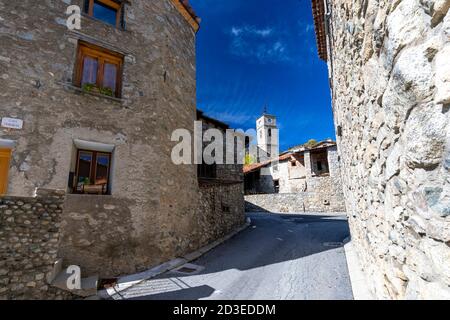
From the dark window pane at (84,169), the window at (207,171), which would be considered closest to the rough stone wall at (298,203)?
the window at (207,171)

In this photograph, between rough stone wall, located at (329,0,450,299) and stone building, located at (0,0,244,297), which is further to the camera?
stone building, located at (0,0,244,297)

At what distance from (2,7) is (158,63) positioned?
3967 mm

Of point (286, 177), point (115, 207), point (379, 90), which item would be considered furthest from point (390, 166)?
point (286, 177)

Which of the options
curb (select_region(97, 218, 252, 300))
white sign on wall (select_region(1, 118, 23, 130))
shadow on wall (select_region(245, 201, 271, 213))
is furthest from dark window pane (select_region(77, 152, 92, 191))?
shadow on wall (select_region(245, 201, 271, 213))

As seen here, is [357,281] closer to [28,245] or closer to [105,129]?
[28,245]

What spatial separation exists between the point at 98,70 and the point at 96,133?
6.68 ft

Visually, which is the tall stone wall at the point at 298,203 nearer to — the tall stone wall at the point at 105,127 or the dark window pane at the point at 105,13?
the tall stone wall at the point at 105,127

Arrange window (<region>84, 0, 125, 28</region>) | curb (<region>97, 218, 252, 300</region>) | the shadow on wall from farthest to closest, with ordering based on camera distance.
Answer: the shadow on wall → window (<region>84, 0, 125, 28</region>) → curb (<region>97, 218, 252, 300</region>)

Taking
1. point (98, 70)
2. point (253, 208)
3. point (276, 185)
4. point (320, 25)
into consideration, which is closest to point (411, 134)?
point (98, 70)

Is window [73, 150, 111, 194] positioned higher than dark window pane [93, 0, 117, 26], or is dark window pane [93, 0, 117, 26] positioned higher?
dark window pane [93, 0, 117, 26]

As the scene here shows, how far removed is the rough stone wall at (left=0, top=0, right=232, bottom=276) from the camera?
18.8 feet

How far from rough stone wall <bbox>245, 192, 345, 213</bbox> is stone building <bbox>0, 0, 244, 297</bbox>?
15993 mm

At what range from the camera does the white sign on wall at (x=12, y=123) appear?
552 cm

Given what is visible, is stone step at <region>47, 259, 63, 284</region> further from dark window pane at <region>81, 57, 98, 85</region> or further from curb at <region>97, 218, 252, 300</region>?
dark window pane at <region>81, 57, 98, 85</region>
